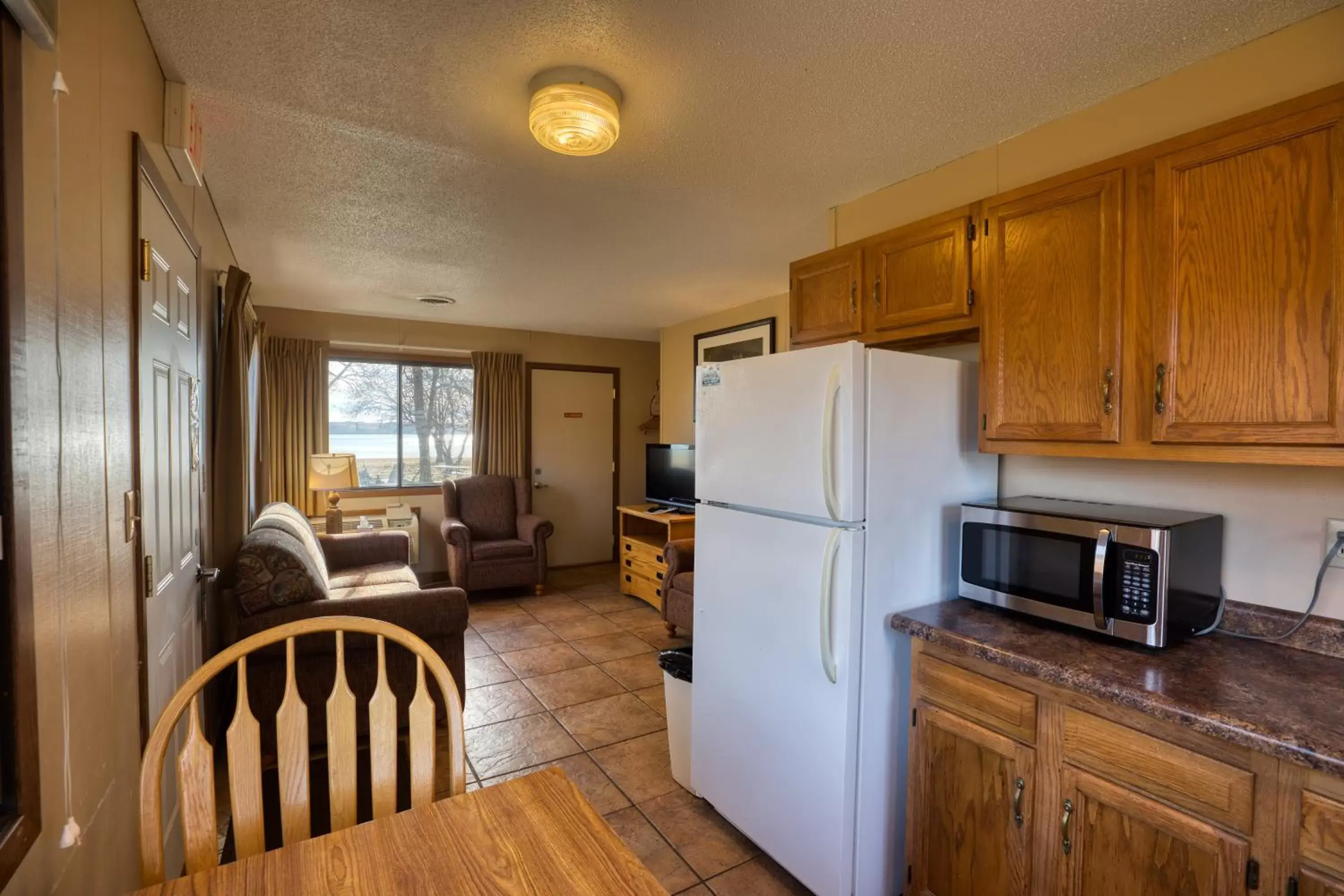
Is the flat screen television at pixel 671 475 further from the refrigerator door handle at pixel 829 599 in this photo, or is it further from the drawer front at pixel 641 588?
the refrigerator door handle at pixel 829 599

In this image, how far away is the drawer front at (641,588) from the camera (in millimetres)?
4762

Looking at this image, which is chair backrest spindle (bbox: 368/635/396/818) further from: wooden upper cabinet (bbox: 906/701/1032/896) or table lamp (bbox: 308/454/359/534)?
table lamp (bbox: 308/454/359/534)

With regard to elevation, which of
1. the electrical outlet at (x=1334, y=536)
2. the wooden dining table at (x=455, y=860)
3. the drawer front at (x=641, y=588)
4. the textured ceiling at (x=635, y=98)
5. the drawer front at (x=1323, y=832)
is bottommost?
the drawer front at (x=641, y=588)

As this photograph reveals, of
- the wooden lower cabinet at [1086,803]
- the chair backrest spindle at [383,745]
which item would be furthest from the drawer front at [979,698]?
the chair backrest spindle at [383,745]

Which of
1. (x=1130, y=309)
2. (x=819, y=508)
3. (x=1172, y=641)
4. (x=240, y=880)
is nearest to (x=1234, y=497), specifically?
(x=1172, y=641)

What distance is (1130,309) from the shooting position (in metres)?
1.62

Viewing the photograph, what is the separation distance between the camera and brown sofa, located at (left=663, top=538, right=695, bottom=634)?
4.01 meters

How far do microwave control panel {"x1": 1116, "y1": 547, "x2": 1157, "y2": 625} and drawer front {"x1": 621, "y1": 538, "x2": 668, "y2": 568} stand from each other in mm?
3063

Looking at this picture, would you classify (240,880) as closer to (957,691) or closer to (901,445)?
→ (957,691)

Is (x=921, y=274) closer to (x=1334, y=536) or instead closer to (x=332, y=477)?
(x=1334, y=536)

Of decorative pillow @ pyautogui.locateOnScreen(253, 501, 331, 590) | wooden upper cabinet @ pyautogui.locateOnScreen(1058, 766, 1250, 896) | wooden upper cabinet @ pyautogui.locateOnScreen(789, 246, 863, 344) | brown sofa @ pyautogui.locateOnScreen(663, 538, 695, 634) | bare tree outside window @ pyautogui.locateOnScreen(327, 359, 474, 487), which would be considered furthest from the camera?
bare tree outside window @ pyautogui.locateOnScreen(327, 359, 474, 487)

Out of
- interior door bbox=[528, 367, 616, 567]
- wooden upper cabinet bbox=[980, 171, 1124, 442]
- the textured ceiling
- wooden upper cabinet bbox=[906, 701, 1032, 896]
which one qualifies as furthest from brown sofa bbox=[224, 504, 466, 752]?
interior door bbox=[528, 367, 616, 567]

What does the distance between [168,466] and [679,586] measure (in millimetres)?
2847

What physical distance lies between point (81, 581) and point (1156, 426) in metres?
2.35
